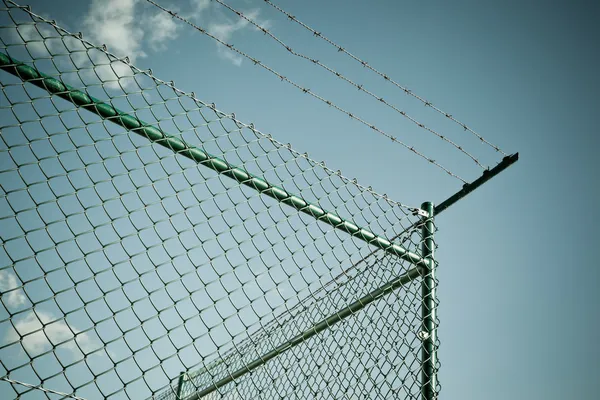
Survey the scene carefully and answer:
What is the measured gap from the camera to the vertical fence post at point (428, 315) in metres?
2.23

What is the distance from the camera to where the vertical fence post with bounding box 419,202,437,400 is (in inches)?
87.8

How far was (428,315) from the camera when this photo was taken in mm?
2416

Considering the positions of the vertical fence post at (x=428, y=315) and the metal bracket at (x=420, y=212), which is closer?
the vertical fence post at (x=428, y=315)

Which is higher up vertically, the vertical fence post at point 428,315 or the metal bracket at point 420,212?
the metal bracket at point 420,212

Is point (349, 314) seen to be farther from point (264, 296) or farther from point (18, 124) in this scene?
point (18, 124)

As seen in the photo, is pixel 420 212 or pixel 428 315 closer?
pixel 428 315

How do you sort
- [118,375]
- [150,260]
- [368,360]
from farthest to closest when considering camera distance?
1. [368,360]
2. [150,260]
3. [118,375]

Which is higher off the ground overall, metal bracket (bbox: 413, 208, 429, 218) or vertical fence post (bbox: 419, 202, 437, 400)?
metal bracket (bbox: 413, 208, 429, 218)

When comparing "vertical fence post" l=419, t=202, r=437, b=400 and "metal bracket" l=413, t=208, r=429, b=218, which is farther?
"metal bracket" l=413, t=208, r=429, b=218

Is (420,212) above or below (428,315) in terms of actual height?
above

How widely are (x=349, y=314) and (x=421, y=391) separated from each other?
2.01 feet

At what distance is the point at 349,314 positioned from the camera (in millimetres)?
2570

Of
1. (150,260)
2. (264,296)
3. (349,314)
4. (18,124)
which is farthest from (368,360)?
(18,124)

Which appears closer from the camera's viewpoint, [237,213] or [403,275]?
[237,213]
